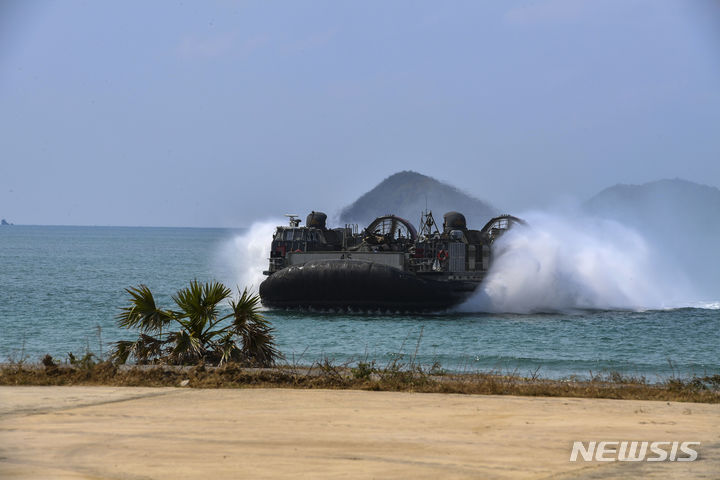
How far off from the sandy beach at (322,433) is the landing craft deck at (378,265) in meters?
19.7

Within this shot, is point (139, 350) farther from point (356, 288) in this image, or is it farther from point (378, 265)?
point (378, 265)

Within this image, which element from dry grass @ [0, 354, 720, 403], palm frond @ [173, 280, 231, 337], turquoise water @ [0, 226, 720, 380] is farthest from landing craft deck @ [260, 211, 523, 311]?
dry grass @ [0, 354, 720, 403]

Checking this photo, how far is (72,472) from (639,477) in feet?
12.6

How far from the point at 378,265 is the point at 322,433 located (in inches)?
876

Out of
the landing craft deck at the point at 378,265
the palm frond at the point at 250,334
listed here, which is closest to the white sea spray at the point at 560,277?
the landing craft deck at the point at 378,265

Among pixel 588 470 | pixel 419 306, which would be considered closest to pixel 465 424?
pixel 588 470

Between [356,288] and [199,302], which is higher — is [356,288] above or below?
above

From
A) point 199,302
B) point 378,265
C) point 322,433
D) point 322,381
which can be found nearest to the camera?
point 322,433

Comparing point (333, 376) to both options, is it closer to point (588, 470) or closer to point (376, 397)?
point (376, 397)

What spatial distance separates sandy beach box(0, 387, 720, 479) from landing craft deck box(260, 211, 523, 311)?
19.7 m

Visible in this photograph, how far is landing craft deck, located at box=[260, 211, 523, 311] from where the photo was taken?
2984cm

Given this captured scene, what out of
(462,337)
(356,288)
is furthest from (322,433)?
(356,288)

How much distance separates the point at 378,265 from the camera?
2977 cm

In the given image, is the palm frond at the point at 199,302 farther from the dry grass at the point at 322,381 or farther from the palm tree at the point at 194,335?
the dry grass at the point at 322,381
